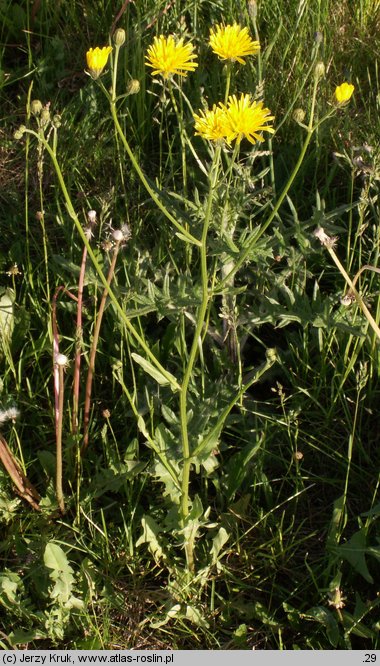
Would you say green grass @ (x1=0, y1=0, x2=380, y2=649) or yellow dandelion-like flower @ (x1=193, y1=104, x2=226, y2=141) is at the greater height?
yellow dandelion-like flower @ (x1=193, y1=104, x2=226, y2=141)

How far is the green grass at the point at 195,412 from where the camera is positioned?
1654mm

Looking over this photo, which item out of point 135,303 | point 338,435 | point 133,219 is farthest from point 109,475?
point 133,219

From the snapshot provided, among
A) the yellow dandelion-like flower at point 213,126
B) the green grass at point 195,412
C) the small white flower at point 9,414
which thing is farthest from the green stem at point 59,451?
the yellow dandelion-like flower at point 213,126

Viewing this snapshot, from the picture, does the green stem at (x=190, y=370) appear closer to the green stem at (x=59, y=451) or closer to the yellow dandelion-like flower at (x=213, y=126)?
the yellow dandelion-like flower at (x=213, y=126)

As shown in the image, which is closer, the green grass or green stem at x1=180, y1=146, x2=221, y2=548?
green stem at x1=180, y1=146, x2=221, y2=548

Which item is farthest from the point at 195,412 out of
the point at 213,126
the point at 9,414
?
the point at 213,126

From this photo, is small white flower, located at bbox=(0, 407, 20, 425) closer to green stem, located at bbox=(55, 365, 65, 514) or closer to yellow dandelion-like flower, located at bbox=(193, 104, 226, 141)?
green stem, located at bbox=(55, 365, 65, 514)

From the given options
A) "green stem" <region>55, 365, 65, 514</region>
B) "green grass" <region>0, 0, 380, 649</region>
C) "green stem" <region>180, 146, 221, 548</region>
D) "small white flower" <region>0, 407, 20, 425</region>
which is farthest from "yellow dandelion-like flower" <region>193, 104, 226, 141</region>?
"small white flower" <region>0, 407, 20, 425</region>

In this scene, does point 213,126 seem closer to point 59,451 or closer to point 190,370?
point 190,370

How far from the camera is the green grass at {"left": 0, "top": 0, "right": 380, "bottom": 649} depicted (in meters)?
1.65

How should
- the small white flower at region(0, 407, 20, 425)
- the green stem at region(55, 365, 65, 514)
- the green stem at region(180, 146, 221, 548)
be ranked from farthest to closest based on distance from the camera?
the small white flower at region(0, 407, 20, 425)
the green stem at region(55, 365, 65, 514)
the green stem at region(180, 146, 221, 548)

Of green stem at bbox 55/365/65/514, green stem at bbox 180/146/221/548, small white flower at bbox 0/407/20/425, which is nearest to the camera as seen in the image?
green stem at bbox 180/146/221/548

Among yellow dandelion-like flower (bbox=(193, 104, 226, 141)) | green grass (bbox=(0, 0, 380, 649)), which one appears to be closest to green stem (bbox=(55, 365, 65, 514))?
green grass (bbox=(0, 0, 380, 649))

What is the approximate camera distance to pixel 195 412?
1819mm
